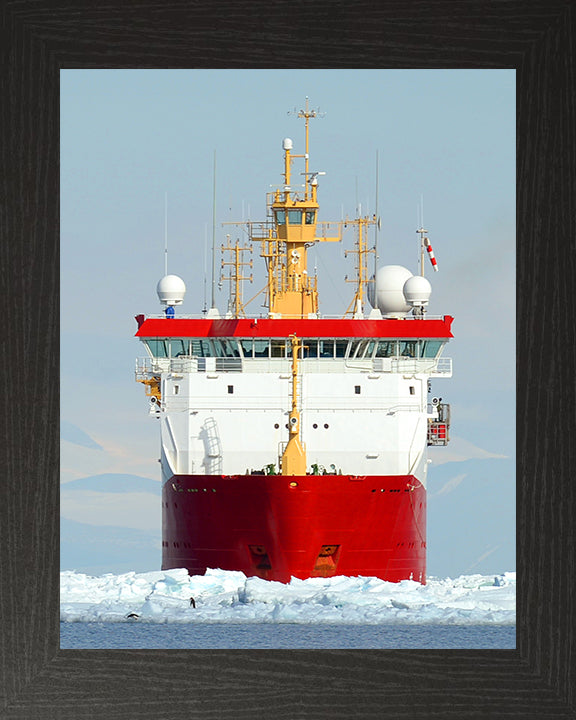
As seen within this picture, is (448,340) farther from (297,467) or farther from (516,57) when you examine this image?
(516,57)

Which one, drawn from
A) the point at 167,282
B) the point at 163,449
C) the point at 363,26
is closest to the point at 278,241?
the point at 167,282

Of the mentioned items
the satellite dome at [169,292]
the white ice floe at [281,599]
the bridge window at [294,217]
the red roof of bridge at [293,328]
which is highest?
the bridge window at [294,217]

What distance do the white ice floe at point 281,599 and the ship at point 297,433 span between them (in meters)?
0.41

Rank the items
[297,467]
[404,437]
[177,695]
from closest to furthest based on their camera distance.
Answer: [177,695], [297,467], [404,437]

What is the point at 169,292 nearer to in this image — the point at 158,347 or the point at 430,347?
the point at 158,347

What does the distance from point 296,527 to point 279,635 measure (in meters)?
4.48

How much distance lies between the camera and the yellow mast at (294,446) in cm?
1625

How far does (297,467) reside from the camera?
53.9ft

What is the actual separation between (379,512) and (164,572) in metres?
2.47

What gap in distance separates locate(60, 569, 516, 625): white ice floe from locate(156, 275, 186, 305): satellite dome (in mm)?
3300

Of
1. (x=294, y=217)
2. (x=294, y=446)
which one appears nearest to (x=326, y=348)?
(x=294, y=446)

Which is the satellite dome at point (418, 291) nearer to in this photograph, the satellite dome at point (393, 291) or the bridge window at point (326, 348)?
the satellite dome at point (393, 291)

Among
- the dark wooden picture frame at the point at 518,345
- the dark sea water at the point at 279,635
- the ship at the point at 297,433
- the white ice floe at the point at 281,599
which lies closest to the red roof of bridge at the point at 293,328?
the ship at the point at 297,433

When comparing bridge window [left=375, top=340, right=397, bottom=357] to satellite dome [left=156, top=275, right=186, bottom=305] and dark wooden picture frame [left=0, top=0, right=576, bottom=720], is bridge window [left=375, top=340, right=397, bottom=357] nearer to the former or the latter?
satellite dome [left=156, top=275, right=186, bottom=305]
